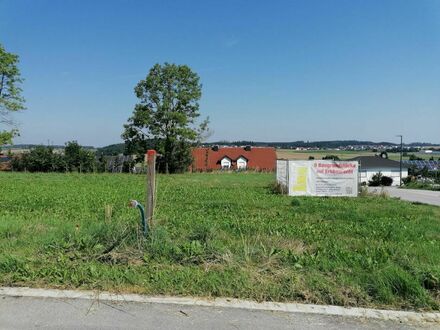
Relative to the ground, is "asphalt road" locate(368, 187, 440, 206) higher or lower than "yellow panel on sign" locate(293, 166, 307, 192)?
lower

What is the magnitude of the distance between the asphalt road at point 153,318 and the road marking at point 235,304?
0.08m

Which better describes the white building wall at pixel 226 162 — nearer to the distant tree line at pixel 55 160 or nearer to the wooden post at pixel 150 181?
the distant tree line at pixel 55 160

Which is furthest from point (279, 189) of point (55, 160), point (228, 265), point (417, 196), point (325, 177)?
point (55, 160)

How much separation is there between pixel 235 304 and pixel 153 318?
0.85 meters

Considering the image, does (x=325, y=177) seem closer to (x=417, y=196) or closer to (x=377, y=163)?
(x=417, y=196)

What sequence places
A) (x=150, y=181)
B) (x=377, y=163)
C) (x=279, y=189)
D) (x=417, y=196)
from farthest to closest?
(x=377, y=163) < (x=417, y=196) < (x=279, y=189) < (x=150, y=181)

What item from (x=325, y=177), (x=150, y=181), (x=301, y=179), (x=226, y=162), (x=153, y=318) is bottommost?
(x=226, y=162)

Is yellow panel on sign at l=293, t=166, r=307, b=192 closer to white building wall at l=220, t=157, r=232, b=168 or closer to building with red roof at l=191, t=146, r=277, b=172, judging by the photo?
building with red roof at l=191, t=146, r=277, b=172

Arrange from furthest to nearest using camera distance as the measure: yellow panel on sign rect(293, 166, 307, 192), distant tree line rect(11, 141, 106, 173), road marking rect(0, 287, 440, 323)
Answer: distant tree line rect(11, 141, 106, 173)
yellow panel on sign rect(293, 166, 307, 192)
road marking rect(0, 287, 440, 323)

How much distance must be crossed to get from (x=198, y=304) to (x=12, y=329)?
1.71 meters

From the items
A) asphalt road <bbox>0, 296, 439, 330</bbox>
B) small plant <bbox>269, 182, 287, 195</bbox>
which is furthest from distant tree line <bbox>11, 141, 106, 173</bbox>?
asphalt road <bbox>0, 296, 439, 330</bbox>

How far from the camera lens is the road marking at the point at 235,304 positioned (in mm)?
3867

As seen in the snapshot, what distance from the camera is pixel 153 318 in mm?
3744

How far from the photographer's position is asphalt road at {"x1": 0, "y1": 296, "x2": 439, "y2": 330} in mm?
3625
